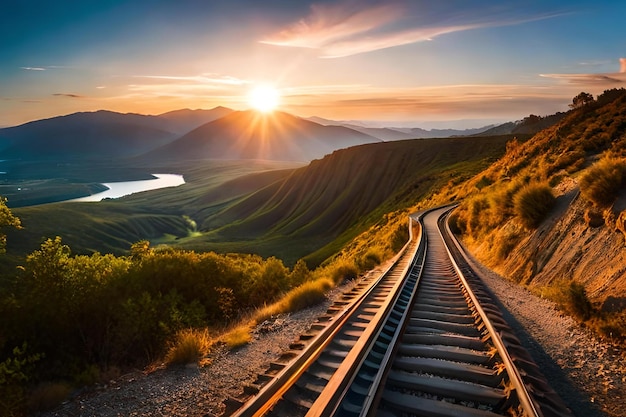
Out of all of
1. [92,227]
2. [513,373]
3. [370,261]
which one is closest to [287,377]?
[513,373]

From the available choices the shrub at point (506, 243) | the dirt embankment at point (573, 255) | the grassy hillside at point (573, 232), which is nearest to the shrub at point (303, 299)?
the grassy hillside at point (573, 232)

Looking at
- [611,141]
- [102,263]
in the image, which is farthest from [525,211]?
[102,263]

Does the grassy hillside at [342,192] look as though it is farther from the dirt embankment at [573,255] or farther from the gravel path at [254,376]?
the gravel path at [254,376]

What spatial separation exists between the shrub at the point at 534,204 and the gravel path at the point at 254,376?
6.20 meters

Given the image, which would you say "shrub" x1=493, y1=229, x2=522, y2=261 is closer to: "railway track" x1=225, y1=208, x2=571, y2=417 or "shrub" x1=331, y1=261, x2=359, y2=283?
"shrub" x1=331, y1=261, x2=359, y2=283

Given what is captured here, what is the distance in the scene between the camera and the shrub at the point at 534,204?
1356cm

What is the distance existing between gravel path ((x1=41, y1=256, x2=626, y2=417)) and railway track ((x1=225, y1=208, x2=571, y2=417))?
0.70m

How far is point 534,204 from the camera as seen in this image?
1379 centimetres

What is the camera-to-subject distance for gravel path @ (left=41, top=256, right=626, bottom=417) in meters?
5.29

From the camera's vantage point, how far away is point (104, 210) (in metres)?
162

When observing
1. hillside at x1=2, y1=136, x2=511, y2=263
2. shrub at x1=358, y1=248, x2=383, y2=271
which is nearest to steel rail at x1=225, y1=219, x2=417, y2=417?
shrub at x1=358, y1=248, x2=383, y2=271

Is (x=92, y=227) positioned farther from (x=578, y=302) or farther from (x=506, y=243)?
(x=578, y=302)

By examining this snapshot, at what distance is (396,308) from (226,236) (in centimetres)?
10932

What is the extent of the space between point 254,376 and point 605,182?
10.7 m
